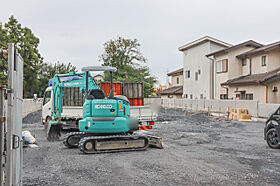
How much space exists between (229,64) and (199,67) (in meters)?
6.40

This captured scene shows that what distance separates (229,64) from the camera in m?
29.3

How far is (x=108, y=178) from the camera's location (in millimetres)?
5984

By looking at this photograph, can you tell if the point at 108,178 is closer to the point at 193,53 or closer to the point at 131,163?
the point at 131,163

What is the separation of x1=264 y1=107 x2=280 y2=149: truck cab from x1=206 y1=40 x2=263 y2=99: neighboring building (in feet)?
65.4

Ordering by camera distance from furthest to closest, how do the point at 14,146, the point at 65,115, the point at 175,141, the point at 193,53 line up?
1. the point at 193,53
2. the point at 65,115
3. the point at 175,141
4. the point at 14,146

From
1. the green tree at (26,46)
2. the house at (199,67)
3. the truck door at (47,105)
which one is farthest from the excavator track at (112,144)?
the green tree at (26,46)

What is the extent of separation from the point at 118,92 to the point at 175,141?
4.56m

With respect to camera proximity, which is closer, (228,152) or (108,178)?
(108,178)

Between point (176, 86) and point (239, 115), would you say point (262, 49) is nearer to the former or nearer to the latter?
point (239, 115)

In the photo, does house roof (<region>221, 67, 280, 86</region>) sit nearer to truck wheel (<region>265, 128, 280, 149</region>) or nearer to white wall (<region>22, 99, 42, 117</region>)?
truck wheel (<region>265, 128, 280, 149</region>)

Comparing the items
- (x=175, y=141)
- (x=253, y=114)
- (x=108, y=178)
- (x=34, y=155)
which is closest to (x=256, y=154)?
(x=175, y=141)

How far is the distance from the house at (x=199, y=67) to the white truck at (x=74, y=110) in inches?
898

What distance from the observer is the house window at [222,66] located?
3011 centimetres

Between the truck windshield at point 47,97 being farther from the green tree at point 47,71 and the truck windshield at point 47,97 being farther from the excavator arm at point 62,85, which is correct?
the green tree at point 47,71
